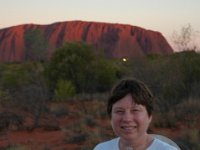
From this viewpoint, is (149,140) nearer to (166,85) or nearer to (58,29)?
(166,85)

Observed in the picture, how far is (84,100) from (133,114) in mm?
23697

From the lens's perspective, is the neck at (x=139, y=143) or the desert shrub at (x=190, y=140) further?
the desert shrub at (x=190, y=140)

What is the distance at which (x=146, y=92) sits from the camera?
306 centimetres

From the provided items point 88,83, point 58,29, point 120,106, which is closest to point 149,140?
point 120,106

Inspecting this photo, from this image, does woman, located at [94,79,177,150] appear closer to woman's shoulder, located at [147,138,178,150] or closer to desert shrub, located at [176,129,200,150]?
woman's shoulder, located at [147,138,178,150]

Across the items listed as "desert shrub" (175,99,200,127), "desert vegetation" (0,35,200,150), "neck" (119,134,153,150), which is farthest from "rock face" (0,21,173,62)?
"neck" (119,134,153,150)

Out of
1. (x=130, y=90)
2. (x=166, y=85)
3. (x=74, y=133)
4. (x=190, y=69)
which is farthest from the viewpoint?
(x=190, y=69)

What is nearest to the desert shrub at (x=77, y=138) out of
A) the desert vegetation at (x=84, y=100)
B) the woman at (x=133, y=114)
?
the desert vegetation at (x=84, y=100)

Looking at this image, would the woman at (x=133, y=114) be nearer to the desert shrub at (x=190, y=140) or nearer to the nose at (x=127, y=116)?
the nose at (x=127, y=116)

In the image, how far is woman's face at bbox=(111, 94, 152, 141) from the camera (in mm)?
3055

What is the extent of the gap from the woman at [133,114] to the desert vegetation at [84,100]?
7.86 meters

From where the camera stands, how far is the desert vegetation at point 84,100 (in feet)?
46.3

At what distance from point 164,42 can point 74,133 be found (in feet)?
325

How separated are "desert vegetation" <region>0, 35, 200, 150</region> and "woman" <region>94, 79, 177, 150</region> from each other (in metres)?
7.86
